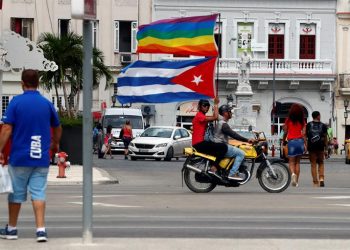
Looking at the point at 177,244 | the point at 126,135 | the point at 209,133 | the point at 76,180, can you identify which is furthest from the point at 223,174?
the point at 126,135

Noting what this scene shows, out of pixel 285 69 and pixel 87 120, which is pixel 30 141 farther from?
pixel 285 69

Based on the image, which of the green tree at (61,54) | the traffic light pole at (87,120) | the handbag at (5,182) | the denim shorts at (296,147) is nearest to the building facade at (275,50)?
the green tree at (61,54)

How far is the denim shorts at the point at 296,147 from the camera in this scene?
2656cm

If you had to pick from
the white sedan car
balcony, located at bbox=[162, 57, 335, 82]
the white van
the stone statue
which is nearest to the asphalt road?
the white sedan car

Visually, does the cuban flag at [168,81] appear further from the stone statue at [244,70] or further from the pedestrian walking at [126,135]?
→ the stone statue at [244,70]

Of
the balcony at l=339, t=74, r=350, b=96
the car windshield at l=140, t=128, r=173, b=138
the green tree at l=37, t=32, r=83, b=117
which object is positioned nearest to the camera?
the car windshield at l=140, t=128, r=173, b=138

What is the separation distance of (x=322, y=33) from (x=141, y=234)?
57.3 m

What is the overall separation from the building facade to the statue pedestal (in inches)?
255

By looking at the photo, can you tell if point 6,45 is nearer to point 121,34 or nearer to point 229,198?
point 229,198

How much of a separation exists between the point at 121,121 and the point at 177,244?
45.7m

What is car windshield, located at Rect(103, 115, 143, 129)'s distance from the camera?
192 feet

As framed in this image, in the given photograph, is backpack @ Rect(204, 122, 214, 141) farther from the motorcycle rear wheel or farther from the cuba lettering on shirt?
the cuba lettering on shirt

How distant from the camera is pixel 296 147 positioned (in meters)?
26.6

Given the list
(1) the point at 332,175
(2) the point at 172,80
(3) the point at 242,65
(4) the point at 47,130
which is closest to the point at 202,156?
(2) the point at 172,80
